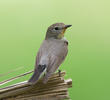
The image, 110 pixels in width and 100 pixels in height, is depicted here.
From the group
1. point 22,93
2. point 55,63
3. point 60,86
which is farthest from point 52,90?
point 55,63

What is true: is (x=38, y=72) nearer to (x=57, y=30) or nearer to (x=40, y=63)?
(x=40, y=63)

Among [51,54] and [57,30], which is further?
[57,30]

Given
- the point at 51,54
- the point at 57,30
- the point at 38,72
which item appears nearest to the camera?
the point at 38,72

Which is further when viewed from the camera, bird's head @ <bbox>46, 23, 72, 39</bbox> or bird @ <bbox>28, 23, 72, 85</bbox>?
bird's head @ <bbox>46, 23, 72, 39</bbox>

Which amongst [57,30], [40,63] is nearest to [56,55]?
[40,63]

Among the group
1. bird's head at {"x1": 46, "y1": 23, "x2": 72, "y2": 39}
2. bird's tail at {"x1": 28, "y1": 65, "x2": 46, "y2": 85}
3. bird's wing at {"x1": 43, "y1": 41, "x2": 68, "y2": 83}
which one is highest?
bird's head at {"x1": 46, "y1": 23, "x2": 72, "y2": 39}

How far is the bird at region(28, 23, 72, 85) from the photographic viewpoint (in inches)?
54.7

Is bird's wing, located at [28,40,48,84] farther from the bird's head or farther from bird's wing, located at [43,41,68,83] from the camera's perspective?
the bird's head

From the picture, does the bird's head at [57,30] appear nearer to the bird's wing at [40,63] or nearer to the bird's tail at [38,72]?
the bird's wing at [40,63]

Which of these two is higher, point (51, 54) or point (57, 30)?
point (57, 30)

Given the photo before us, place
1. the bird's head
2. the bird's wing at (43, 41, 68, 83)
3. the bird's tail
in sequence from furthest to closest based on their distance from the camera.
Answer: the bird's head < the bird's wing at (43, 41, 68, 83) < the bird's tail

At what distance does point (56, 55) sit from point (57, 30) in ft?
1.23

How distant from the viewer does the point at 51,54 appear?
1.70m

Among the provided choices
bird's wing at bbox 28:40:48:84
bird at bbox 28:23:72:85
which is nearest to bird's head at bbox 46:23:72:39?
bird at bbox 28:23:72:85
